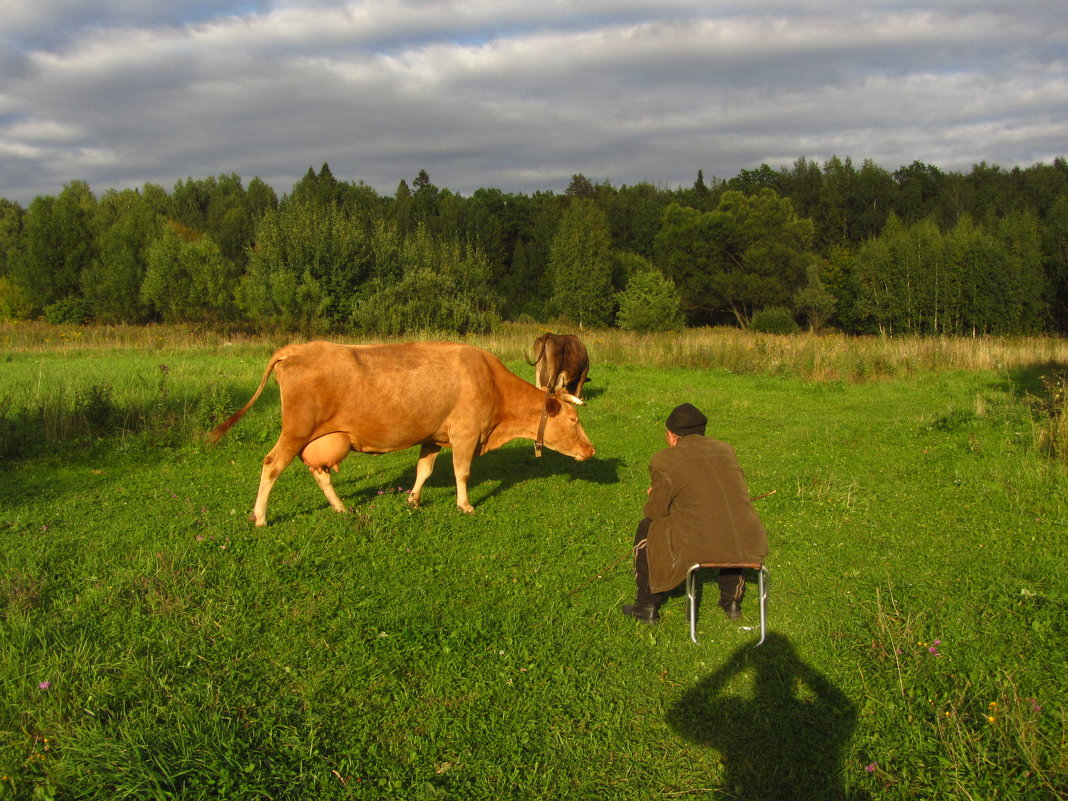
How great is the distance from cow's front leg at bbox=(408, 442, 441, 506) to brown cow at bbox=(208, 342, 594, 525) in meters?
0.01

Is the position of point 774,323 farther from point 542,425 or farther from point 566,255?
point 542,425

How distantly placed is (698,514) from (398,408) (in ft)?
13.2

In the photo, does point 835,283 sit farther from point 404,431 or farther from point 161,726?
point 161,726

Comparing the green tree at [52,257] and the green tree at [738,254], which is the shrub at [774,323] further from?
the green tree at [52,257]

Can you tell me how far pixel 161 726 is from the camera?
4059mm

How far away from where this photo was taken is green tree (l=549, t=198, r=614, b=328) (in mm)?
60625

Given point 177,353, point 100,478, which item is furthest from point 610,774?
point 177,353

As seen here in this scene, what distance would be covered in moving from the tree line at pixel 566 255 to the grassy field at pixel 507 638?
77.4ft

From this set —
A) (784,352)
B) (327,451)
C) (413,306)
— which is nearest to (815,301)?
(413,306)

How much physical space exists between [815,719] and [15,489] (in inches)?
371

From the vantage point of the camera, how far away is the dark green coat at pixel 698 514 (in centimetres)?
541

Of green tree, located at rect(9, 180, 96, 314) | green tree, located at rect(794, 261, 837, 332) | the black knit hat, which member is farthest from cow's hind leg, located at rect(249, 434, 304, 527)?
green tree, located at rect(794, 261, 837, 332)

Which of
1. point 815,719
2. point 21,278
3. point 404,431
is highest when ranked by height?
point 21,278

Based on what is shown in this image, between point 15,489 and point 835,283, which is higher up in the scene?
point 835,283
